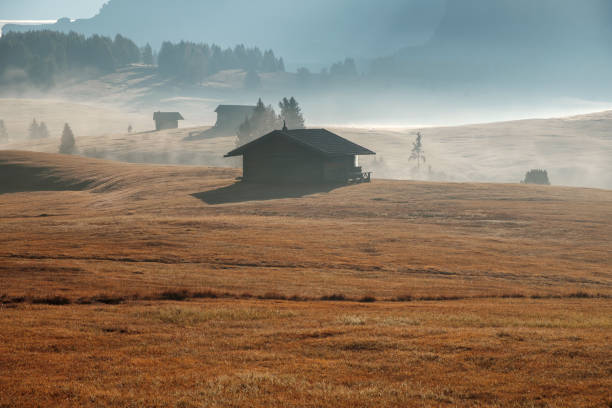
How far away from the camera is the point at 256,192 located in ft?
200

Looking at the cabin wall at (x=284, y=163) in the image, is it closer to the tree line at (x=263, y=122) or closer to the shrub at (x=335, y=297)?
the shrub at (x=335, y=297)

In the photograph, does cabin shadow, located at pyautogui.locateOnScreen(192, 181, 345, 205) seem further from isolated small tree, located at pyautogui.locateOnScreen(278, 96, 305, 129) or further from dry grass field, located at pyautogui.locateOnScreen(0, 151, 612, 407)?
isolated small tree, located at pyautogui.locateOnScreen(278, 96, 305, 129)

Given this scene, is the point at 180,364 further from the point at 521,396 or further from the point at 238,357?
the point at 521,396

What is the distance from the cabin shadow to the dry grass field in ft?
21.9

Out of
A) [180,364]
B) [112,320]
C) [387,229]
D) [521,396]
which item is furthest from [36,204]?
[521,396]

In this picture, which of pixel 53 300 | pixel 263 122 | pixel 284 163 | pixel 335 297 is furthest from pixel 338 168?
pixel 263 122

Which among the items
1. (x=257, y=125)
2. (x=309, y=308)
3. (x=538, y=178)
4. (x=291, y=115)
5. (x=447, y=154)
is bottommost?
(x=309, y=308)

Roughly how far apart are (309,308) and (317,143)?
48724 mm

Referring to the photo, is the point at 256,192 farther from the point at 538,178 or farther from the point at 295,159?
the point at 538,178

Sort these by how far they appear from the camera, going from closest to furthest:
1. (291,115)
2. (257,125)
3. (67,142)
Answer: (67,142)
(257,125)
(291,115)

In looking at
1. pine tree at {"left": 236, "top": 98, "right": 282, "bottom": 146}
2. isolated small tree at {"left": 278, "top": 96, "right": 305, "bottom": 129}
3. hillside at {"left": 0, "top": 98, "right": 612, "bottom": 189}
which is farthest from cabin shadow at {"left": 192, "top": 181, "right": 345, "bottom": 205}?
isolated small tree at {"left": 278, "top": 96, "right": 305, "bottom": 129}

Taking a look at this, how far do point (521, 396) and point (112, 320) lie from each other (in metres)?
11.1

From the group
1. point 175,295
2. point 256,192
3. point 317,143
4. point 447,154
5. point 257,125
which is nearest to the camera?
point 175,295

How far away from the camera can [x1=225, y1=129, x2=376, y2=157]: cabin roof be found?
6575cm
